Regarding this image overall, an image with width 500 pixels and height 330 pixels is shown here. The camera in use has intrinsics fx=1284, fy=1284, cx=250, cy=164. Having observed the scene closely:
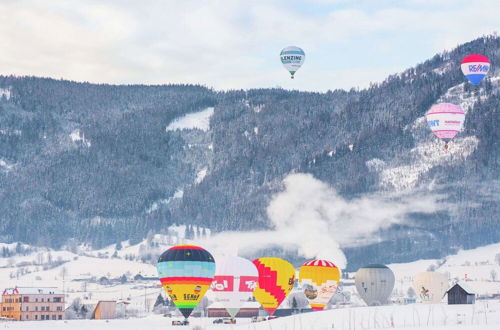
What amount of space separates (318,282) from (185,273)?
1452 inches

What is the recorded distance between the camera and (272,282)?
184750 mm

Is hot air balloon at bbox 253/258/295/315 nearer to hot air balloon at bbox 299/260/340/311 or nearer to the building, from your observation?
hot air balloon at bbox 299/260/340/311

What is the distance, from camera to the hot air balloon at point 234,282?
560ft

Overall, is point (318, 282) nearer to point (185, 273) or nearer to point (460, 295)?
point (185, 273)

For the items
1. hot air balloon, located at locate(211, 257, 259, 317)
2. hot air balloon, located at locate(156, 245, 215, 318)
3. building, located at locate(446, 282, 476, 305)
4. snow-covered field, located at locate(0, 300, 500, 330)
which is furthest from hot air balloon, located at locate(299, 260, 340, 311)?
building, located at locate(446, 282, 476, 305)

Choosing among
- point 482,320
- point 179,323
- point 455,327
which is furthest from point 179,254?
point 455,327

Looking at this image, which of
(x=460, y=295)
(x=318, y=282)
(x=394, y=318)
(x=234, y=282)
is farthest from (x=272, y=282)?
(x=394, y=318)

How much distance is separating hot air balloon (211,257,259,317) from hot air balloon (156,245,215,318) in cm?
780

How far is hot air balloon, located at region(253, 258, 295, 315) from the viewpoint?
18438 centimetres

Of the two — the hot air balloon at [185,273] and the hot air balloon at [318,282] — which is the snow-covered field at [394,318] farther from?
the hot air balloon at [318,282]

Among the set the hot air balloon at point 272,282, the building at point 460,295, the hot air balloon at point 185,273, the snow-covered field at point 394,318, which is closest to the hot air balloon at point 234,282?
the hot air balloon at point 185,273

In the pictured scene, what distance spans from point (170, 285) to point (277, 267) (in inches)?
1137

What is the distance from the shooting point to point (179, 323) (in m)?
173

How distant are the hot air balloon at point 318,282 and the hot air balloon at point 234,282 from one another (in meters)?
21.2
